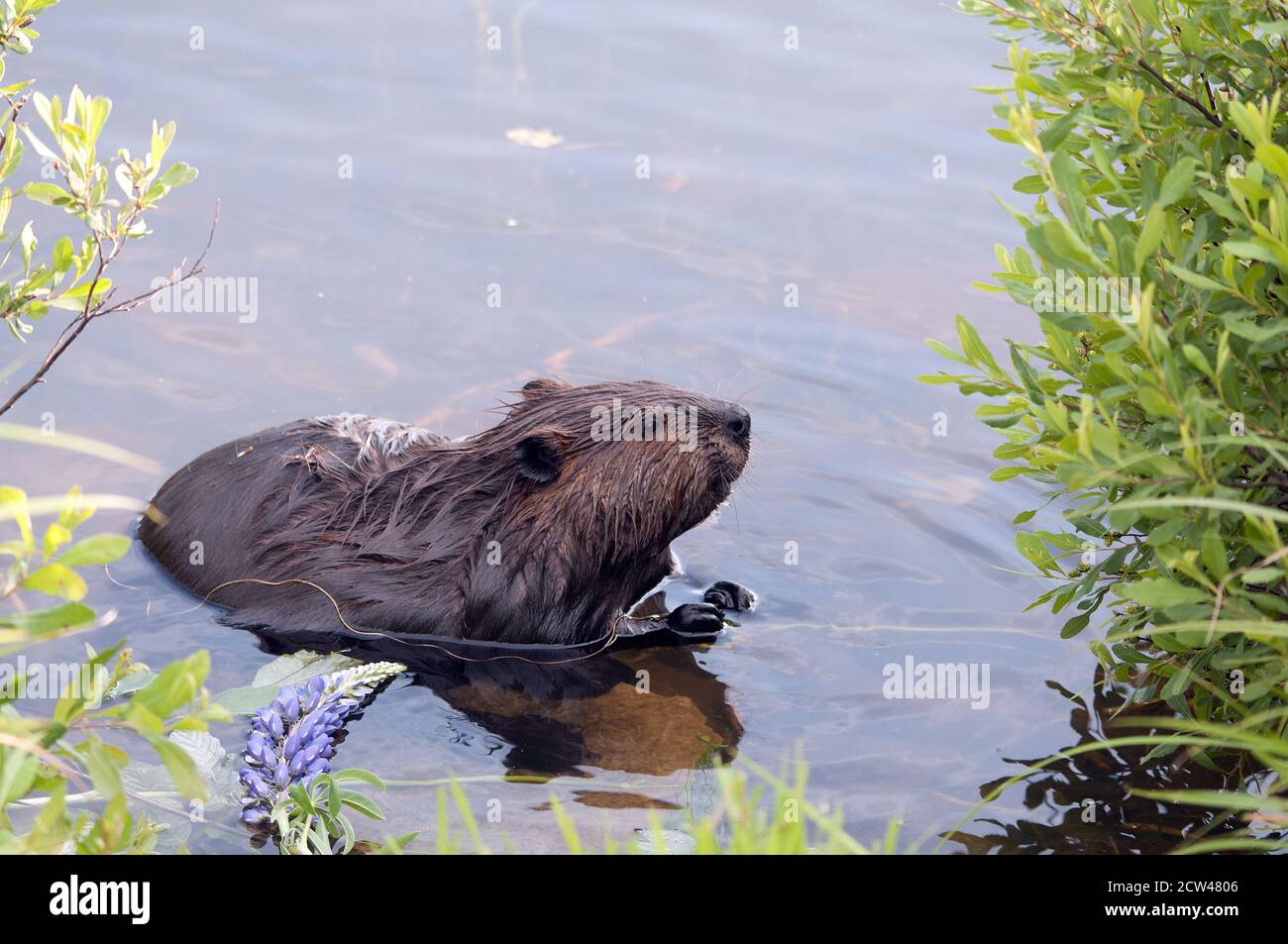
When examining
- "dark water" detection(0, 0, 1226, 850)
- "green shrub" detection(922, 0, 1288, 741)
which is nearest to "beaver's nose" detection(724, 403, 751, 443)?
"dark water" detection(0, 0, 1226, 850)

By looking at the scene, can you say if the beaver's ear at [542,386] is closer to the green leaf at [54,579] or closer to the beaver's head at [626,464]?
the beaver's head at [626,464]

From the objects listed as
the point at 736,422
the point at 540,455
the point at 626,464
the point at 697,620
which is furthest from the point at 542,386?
the point at 697,620

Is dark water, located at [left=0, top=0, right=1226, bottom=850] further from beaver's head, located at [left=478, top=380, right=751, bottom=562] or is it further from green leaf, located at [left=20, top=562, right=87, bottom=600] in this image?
green leaf, located at [left=20, top=562, right=87, bottom=600]

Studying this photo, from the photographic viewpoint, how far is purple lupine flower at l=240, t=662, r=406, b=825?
3205 millimetres

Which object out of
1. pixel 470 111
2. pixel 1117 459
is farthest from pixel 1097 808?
pixel 470 111

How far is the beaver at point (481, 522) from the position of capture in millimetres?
4676

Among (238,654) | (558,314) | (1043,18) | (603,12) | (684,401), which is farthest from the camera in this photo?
(603,12)

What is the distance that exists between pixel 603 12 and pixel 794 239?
2.54m

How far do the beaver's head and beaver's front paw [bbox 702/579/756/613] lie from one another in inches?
15.8

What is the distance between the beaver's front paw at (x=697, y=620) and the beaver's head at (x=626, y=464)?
307 mm

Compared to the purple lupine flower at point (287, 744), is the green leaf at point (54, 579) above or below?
above

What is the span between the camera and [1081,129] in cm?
350

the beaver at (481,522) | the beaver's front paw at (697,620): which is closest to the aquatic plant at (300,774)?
the beaver at (481,522)
